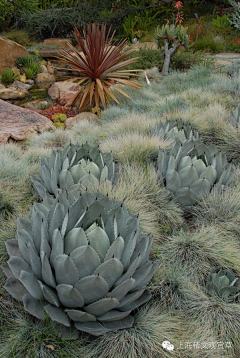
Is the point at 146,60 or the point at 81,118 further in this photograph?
the point at 146,60

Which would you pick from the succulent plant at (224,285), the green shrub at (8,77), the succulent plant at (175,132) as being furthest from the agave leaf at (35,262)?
the green shrub at (8,77)

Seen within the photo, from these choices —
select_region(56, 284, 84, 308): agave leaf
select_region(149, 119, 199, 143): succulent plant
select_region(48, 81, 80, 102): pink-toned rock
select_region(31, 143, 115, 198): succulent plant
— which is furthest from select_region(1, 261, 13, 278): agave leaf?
select_region(48, 81, 80, 102): pink-toned rock

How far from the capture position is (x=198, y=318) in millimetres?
1729

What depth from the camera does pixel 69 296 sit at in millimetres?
1430

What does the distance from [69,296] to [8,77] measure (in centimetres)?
822

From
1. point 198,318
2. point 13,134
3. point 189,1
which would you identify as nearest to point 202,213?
point 198,318

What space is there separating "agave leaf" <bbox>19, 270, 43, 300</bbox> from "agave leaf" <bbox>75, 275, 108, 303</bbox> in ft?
0.68

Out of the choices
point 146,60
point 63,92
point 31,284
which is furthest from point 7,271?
point 146,60

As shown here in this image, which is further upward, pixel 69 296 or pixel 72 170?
pixel 72 170

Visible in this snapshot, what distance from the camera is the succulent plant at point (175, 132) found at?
3180 mm

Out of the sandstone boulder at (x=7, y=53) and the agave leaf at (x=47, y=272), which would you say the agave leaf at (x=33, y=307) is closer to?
the agave leaf at (x=47, y=272)

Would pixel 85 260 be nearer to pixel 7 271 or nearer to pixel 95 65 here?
pixel 7 271

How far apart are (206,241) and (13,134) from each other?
3.03m

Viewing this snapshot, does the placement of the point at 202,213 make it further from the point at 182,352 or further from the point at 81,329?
the point at 81,329
